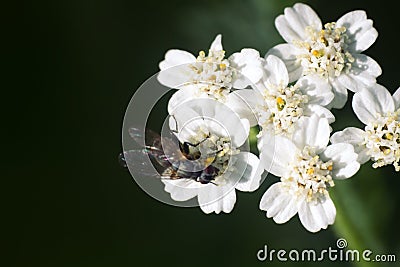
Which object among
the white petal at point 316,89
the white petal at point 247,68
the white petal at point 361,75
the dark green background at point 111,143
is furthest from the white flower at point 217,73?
the dark green background at point 111,143

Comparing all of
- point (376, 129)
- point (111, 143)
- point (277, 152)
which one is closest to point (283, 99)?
point (277, 152)

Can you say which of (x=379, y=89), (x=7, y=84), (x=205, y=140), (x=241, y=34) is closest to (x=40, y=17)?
(x=7, y=84)

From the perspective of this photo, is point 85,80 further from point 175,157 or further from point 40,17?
point 175,157

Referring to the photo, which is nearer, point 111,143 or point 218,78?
point 218,78

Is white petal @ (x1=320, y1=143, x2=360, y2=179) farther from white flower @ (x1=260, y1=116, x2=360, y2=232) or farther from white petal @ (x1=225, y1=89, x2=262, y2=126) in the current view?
white petal @ (x1=225, y1=89, x2=262, y2=126)

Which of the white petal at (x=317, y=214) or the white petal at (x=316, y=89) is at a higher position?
the white petal at (x=316, y=89)

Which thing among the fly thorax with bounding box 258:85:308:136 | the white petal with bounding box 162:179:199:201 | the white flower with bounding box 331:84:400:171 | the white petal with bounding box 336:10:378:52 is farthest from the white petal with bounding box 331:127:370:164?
the white petal with bounding box 162:179:199:201

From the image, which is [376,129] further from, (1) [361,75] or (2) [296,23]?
(2) [296,23]

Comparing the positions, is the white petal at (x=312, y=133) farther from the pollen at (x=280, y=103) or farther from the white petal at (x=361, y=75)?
the white petal at (x=361, y=75)
